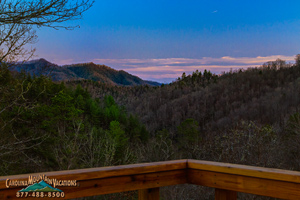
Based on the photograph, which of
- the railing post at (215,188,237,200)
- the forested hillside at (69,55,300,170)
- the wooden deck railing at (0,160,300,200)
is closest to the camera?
the wooden deck railing at (0,160,300,200)

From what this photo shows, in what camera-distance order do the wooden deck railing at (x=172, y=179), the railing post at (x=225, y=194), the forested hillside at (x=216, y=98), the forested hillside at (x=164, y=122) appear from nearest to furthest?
the wooden deck railing at (x=172, y=179), the railing post at (x=225, y=194), the forested hillside at (x=164, y=122), the forested hillside at (x=216, y=98)

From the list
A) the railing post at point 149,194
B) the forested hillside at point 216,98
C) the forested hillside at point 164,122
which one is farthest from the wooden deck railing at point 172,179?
the forested hillside at point 216,98

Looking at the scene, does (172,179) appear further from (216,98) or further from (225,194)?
(216,98)

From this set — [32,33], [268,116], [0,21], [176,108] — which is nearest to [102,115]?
[32,33]

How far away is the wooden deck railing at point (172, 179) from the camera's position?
5.12ft

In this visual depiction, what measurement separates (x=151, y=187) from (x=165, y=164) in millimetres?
168

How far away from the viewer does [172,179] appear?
1883 mm

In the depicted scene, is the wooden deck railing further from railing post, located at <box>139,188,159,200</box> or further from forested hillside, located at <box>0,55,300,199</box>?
forested hillside, located at <box>0,55,300,199</box>

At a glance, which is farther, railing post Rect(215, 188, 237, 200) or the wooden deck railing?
railing post Rect(215, 188, 237, 200)

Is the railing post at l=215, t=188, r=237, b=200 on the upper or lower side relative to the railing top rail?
lower

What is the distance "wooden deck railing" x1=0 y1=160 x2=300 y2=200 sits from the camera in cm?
156

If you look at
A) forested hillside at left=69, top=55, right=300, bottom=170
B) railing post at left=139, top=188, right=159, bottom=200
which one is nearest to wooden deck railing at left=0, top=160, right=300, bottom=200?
railing post at left=139, top=188, right=159, bottom=200

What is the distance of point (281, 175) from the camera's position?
1564 millimetres

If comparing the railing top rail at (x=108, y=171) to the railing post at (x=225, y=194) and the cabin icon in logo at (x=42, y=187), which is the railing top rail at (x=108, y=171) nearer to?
the cabin icon in logo at (x=42, y=187)
